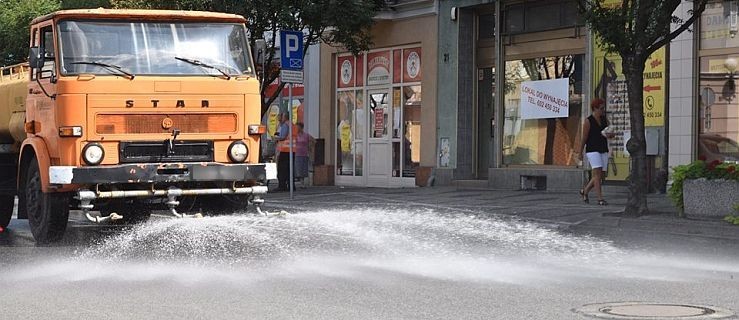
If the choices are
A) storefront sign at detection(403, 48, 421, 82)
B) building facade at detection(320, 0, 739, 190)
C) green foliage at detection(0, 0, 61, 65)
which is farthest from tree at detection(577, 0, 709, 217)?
green foliage at detection(0, 0, 61, 65)

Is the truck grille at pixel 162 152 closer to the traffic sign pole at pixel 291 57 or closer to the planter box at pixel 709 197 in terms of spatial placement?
the planter box at pixel 709 197

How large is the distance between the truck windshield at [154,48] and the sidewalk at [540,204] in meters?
4.92

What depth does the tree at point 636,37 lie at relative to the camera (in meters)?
14.9

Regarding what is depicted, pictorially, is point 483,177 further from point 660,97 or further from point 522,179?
point 660,97

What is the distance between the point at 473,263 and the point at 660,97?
10.1 metres

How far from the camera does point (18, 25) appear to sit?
136 ft

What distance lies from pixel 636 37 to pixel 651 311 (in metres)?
7.89

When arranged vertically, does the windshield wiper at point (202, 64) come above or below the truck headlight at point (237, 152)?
above

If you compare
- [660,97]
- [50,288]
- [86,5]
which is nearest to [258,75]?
[50,288]

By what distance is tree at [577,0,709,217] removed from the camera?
14898 millimetres

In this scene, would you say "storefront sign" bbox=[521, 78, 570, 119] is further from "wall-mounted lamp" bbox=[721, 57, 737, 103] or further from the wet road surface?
the wet road surface

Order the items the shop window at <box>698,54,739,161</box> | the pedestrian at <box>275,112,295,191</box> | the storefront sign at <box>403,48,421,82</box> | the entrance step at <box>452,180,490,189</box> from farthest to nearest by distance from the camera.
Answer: the storefront sign at <box>403,48,421,82</box>
the pedestrian at <box>275,112,295,191</box>
the entrance step at <box>452,180,490,189</box>
the shop window at <box>698,54,739,161</box>

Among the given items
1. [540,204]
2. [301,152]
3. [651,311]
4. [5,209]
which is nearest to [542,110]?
[540,204]

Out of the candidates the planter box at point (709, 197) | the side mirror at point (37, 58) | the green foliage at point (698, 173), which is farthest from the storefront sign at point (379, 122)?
the side mirror at point (37, 58)
